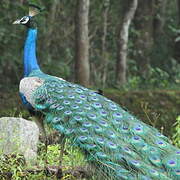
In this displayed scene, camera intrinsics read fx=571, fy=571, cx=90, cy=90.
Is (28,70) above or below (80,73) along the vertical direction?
above

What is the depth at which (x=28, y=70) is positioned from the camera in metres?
6.04

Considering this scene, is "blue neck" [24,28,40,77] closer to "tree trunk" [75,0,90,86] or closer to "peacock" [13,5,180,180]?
"peacock" [13,5,180,180]

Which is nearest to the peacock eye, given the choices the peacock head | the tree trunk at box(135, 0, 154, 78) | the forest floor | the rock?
the peacock head

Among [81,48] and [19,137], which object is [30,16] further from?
[81,48]

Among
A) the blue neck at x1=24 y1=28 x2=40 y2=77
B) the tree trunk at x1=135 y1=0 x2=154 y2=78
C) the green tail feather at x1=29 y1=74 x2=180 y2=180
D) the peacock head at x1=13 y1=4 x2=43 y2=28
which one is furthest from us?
the tree trunk at x1=135 y1=0 x2=154 y2=78

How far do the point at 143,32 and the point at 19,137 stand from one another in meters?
8.54

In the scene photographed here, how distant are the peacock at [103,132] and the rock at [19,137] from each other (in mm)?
372

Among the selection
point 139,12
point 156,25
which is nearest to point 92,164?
point 139,12

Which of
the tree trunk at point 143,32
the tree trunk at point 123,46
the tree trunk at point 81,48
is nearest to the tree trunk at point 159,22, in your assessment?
the tree trunk at point 143,32

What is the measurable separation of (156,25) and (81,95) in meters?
11.6

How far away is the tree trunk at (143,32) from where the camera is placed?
1362 centimetres

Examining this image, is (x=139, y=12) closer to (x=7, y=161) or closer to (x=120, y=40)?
(x=120, y=40)

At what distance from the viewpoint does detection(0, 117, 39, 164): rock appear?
5.62 meters

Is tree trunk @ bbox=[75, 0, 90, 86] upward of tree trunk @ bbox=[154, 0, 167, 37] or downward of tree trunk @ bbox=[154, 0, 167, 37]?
upward
